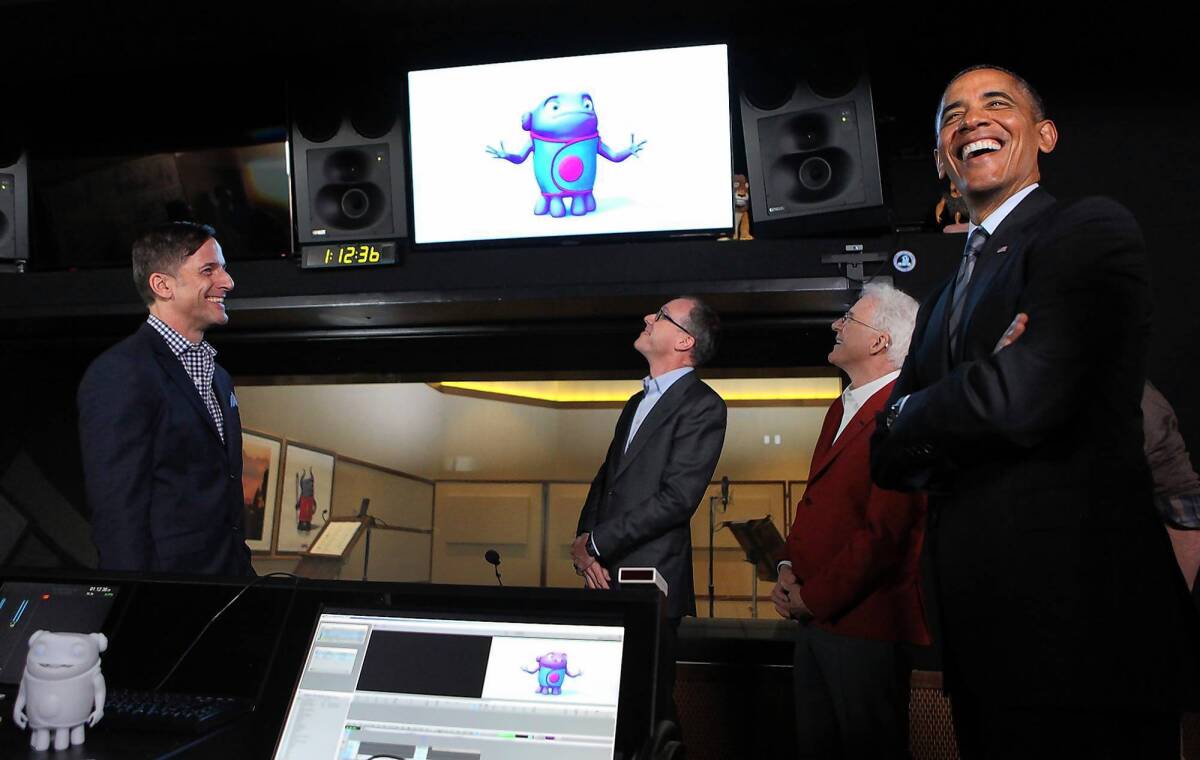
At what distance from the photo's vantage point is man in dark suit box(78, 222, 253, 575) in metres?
2.14

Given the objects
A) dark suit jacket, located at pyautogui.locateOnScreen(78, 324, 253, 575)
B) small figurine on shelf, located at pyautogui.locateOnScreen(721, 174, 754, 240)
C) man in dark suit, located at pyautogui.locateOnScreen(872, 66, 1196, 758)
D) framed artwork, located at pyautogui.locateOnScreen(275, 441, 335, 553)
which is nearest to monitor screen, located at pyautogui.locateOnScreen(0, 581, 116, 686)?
dark suit jacket, located at pyautogui.locateOnScreen(78, 324, 253, 575)

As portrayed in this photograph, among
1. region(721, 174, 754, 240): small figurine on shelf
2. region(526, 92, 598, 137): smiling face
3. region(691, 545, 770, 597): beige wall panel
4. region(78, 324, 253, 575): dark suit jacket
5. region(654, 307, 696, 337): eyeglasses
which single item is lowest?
region(691, 545, 770, 597): beige wall panel

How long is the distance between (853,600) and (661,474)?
2.50ft

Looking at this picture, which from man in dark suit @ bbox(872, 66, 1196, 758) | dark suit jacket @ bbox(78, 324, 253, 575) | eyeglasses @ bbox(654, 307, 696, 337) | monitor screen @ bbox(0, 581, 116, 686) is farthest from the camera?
eyeglasses @ bbox(654, 307, 696, 337)

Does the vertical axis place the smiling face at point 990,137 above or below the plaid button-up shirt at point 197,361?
above

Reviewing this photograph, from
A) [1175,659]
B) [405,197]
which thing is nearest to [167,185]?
[405,197]

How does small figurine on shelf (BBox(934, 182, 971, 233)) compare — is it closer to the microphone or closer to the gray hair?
the gray hair

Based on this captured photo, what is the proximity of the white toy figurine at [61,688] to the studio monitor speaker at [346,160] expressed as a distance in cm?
285

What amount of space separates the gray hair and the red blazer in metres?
0.16

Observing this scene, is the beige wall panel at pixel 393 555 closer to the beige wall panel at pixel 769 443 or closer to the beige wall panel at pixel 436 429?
the beige wall panel at pixel 436 429

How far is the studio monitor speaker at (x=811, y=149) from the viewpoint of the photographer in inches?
137

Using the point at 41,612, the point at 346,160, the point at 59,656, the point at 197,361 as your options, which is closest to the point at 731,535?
the point at 346,160

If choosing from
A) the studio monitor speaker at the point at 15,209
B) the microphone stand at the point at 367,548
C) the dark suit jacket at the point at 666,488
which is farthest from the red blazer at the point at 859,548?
the studio monitor speaker at the point at 15,209

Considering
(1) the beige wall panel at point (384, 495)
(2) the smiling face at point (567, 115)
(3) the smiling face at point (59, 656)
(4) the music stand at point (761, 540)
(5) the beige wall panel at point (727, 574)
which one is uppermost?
(2) the smiling face at point (567, 115)
